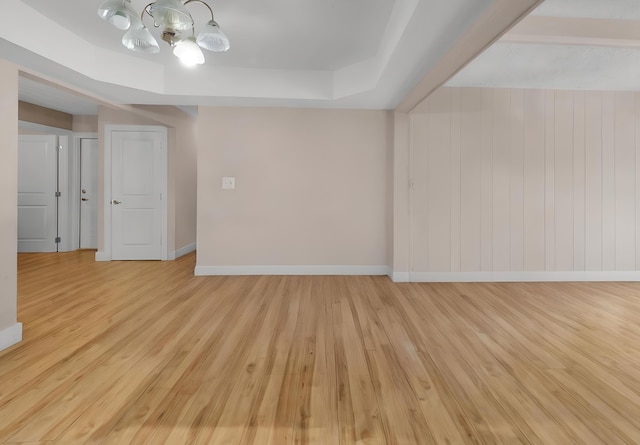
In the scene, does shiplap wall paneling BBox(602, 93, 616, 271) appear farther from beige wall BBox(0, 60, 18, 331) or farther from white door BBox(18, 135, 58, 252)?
white door BBox(18, 135, 58, 252)

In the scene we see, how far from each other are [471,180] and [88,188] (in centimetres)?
664

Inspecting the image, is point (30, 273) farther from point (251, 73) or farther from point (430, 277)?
point (430, 277)

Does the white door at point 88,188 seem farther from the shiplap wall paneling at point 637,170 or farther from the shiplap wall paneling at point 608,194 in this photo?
the shiplap wall paneling at point 637,170

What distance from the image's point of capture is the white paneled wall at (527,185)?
161 inches

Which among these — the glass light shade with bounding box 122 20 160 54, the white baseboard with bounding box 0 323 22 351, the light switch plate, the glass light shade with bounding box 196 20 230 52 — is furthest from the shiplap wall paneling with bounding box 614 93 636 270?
the white baseboard with bounding box 0 323 22 351

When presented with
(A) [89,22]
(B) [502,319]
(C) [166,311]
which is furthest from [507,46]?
(C) [166,311]

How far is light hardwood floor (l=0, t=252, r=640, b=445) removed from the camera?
144 cm

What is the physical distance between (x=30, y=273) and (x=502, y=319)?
5.75 meters

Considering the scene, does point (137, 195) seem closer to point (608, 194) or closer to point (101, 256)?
point (101, 256)

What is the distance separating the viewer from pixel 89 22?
2836 mm

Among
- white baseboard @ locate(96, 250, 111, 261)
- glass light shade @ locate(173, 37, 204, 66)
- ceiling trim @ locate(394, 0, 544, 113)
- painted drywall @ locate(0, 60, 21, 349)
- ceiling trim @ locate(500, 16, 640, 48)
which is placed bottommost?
white baseboard @ locate(96, 250, 111, 261)

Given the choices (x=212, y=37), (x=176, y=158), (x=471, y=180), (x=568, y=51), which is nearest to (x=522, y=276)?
(x=471, y=180)

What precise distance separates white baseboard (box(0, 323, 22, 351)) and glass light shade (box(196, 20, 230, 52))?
2.51 m

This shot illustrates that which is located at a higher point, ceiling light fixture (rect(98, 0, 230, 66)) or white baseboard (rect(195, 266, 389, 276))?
ceiling light fixture (rect(98, 0, 230, 66))
